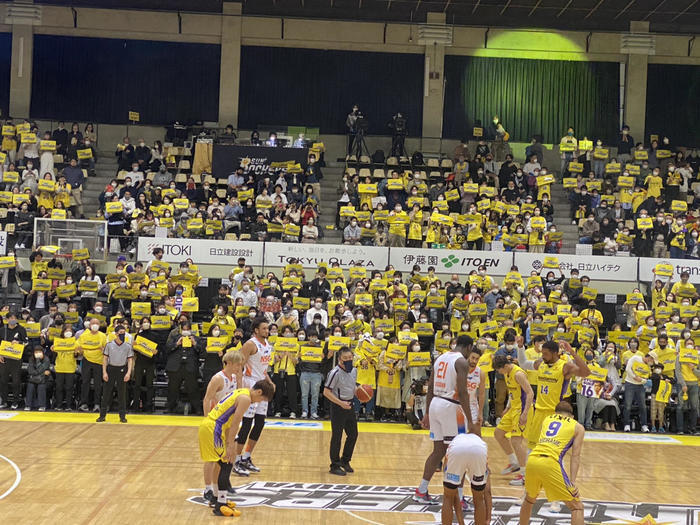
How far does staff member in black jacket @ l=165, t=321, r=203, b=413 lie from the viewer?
19.4m

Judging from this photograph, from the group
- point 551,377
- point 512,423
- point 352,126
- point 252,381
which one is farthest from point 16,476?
point 352,126

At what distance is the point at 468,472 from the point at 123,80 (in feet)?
99.0

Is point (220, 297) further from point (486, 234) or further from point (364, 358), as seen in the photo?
point (486, 234)

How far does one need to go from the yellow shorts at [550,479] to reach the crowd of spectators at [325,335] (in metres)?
8.30

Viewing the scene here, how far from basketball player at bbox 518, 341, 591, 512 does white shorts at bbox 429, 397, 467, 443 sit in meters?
1.65

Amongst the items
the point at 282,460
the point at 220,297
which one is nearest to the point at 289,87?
the point at 220,297

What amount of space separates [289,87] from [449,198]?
→ 401 inches

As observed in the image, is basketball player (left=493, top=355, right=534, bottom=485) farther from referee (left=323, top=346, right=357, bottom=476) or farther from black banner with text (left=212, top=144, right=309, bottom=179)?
black banner with text (left=212, top=144, right=309, bottom=179)

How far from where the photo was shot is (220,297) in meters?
21.5

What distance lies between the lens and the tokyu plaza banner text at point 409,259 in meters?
25.4

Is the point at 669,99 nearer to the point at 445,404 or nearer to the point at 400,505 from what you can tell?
the point at 445,404

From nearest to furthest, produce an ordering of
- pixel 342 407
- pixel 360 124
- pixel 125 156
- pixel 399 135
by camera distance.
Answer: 1. pixel 342 407
2. pixel 125 156
3. pixel 399 135
4. pixel 360 124

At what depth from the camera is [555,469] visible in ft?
30.1

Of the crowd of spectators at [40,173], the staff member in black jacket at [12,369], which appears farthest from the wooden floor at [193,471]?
the crowd of spectators at [40,173]
